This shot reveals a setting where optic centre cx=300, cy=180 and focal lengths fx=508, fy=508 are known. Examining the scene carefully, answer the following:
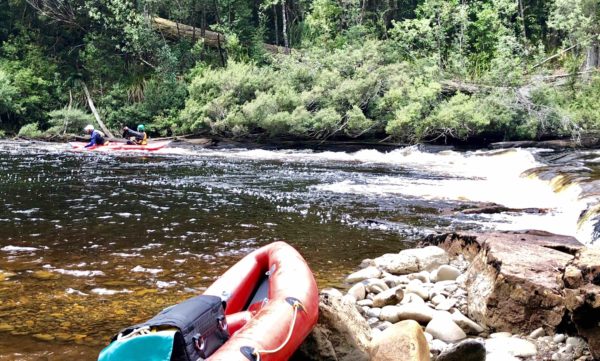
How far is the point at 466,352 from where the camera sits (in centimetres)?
278

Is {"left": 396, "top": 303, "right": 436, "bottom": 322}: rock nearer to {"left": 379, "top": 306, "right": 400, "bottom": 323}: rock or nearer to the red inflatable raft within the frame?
{"left": 379, "top": 306, "right": 400, "bottom": 323}: rock

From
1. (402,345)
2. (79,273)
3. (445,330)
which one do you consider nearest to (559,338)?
(445,330)

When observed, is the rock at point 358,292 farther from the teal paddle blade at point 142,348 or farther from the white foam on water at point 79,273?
the white foam on water at point 79,273

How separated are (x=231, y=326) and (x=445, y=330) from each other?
139 cm

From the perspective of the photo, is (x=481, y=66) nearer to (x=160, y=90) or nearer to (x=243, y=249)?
(x=160, y=90)

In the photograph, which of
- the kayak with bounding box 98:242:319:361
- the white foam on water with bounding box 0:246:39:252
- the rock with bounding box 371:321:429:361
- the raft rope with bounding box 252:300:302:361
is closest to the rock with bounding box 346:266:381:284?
the kayak with bounding box 98:242:319:361

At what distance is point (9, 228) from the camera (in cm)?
640

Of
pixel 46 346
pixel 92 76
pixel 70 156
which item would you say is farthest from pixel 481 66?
pixel 46 346

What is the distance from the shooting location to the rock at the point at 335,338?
291 centimetres

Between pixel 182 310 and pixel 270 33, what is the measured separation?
2816 cm

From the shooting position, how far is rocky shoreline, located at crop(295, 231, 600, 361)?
9.30 ft

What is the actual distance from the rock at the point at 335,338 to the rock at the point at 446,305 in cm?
88

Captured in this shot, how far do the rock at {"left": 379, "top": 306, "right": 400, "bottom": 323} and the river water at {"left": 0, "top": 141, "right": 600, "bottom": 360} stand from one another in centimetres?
98

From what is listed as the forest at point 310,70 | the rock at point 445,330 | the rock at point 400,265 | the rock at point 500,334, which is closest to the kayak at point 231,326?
the rock at point 445,330
